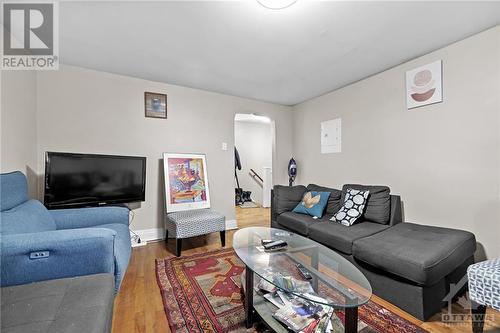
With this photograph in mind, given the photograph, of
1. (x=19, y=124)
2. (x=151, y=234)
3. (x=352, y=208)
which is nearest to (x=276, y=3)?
(x=352, y=208)

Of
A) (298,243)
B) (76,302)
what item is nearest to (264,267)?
(298,243)

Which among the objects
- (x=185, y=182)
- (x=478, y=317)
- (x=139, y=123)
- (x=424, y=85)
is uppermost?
(x=424, y=85)

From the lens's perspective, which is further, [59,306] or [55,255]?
[55,255]

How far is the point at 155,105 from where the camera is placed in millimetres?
3078

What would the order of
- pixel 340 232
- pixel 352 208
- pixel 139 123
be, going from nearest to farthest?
pixel 340 232 → pixel 352 208 → pixel 139 123

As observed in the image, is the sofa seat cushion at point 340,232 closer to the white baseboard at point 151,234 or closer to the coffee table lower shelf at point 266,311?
the coffee table lower shelf at point 266,311

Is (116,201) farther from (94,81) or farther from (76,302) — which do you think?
(76,302)

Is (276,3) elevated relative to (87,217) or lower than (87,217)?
elevated

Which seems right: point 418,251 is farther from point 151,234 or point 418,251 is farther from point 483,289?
point 151,234

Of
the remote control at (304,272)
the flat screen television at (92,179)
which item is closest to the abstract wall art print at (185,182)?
the flat screen television at (92,179)

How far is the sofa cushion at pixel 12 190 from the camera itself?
136 centimetres

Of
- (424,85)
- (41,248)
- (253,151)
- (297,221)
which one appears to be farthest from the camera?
(253,151)

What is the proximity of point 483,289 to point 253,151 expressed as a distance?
5453mm

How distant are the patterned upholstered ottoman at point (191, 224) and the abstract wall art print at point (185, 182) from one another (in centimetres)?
22
